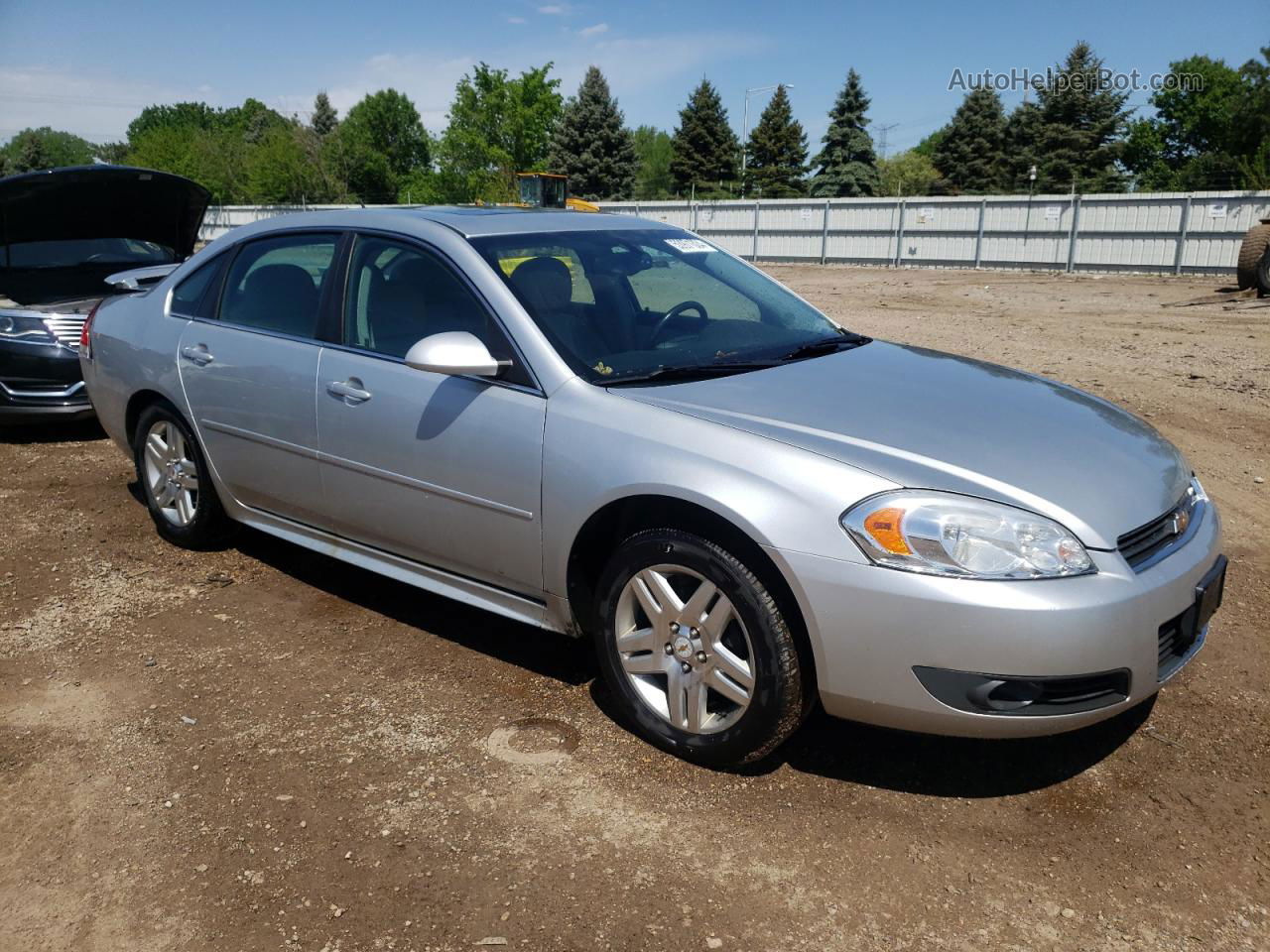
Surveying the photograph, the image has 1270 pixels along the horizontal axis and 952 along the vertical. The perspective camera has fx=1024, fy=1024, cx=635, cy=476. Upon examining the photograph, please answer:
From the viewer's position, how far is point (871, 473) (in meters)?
2.72

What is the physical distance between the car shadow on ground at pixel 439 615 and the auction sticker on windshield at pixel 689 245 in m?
1.70

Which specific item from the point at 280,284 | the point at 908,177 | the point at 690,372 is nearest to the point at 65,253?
the point at 280,284

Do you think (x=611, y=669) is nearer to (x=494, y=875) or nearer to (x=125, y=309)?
(x=494, y=875)

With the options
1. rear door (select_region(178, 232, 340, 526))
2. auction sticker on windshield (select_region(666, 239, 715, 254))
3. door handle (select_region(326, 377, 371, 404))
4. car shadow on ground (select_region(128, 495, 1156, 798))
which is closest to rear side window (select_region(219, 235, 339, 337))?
rear door (select_region(178, 232, 340, 526))

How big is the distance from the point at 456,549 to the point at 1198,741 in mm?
2513

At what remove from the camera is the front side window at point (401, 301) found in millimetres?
3682

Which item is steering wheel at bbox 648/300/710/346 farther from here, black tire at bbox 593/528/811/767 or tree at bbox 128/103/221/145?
tree at bbox 128/103/221/145

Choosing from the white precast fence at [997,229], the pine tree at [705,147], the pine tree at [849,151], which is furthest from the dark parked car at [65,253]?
the pine tree at [705,147]

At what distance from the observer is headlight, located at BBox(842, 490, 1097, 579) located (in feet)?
8.55

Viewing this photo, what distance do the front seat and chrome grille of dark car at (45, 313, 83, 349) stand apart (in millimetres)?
5135

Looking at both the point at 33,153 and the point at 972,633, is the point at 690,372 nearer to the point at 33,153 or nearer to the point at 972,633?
the point at 972,633

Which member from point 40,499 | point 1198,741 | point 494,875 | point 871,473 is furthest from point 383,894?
point 40,499

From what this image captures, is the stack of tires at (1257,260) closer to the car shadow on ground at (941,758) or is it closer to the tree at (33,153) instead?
the car shadow on ground at (941,758)

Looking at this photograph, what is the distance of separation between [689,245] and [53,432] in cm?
613
